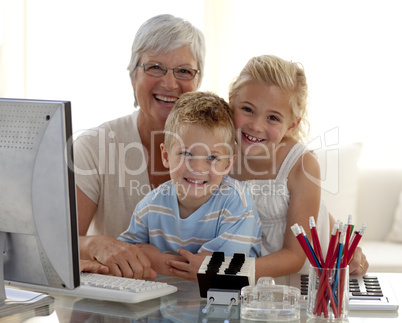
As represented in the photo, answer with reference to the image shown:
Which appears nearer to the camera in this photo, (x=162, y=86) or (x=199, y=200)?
(x=199, y=200)

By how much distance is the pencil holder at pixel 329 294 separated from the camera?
1.22 m

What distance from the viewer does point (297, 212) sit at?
180 centimetres

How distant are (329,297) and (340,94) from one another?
8.18 feet

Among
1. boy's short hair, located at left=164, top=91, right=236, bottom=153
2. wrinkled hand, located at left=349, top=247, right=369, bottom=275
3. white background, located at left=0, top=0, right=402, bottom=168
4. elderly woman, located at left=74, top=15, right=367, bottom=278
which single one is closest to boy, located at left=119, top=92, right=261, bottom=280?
boy's short hair, located at left=164, top=91, right=236, bottom=153

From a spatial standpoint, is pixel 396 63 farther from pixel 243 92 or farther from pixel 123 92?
pixel 243 92

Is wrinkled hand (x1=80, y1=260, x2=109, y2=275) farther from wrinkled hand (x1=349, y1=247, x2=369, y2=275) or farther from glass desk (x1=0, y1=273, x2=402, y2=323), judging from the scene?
wrinkled hand (x1=349, y1=247, x2=369, y2=275)

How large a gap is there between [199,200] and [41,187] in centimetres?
64

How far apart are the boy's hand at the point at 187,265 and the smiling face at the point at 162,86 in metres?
0.72

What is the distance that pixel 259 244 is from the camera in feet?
5.86

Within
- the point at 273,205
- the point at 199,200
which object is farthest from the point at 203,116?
the point at 273,205

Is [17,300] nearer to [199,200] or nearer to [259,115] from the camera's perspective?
[199,200]

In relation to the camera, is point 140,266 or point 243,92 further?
point 243,92

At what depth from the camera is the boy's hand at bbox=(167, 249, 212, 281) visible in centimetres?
155


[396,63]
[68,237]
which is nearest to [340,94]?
[396,63]
